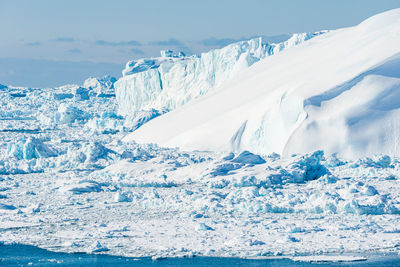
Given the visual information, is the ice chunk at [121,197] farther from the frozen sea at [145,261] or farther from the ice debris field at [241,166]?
the frozen sea at [145,261]

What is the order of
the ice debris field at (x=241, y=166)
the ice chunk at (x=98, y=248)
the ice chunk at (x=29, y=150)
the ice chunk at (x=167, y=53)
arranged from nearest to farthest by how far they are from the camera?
the ice chunk at (x=98, y=248), the ice debris field at (x=241, y=166), the ice chunk at (x=29, y=150), the ice chunk at (x=167, y=53)

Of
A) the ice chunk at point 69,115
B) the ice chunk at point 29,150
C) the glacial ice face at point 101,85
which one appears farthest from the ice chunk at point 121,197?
the glacial ice face at point 101,85

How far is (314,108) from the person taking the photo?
22.6m

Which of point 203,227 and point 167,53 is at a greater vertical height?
point 167,53

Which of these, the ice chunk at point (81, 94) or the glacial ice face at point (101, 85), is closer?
the ice chunk at point (81, 94)

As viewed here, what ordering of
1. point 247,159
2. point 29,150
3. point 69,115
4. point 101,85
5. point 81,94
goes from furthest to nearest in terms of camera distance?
point 101,85 → point 81,94 → point 69,115 → point 29,150 → point 247,159

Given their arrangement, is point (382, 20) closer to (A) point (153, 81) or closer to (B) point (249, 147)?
(B) point (249, 147)

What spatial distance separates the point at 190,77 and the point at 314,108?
20019 millimetres

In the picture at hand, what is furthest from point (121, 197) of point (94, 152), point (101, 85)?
point (101, 85)

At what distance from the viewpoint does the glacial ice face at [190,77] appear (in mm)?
39469

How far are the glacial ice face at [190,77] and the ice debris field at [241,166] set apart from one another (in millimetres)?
136

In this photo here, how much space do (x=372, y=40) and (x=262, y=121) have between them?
Answer: 6.90 m

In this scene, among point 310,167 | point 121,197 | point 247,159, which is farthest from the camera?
point 247,159

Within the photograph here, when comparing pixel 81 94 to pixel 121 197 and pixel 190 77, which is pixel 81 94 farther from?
pixel 121 197
